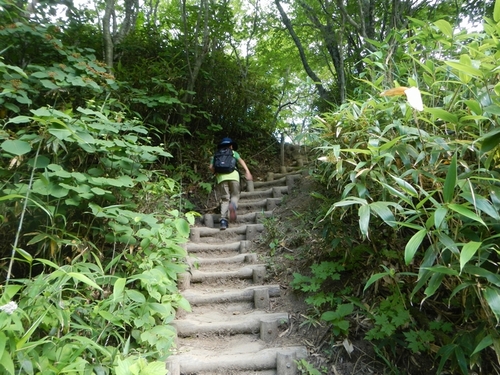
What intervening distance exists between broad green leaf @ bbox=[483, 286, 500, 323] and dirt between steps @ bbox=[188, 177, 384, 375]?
1001 mm

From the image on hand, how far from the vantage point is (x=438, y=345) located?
77.7 inches

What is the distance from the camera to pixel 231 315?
9.66ft

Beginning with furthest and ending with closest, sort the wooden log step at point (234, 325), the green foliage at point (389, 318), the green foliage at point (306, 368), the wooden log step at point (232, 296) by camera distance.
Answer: the wooden log step at point (232, 296) → the wooden log step at point (234, 325) → the green foliage at point (306, 368) → the green foliage at point (389, 318)

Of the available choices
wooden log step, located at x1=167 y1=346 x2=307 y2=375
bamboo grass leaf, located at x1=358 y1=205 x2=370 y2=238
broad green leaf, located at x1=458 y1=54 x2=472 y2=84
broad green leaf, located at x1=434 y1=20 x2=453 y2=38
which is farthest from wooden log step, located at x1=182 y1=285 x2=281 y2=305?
broad green leaf, located at x1=434 y1=20 x2=453 y2=38

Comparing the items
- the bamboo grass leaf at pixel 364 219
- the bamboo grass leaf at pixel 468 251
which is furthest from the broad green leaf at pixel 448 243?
the bamboo grass leaf at pixel 364 219

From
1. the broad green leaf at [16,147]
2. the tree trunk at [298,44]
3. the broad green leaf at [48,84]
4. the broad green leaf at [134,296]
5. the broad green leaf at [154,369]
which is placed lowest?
the broad green leaf at [154,369]

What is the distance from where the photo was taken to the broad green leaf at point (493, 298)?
1354mm

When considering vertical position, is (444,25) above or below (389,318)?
above

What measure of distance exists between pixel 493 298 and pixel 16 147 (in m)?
2.76

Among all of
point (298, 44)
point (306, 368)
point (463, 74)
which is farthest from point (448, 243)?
point (298, 44)

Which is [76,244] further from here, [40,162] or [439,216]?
[439,216]

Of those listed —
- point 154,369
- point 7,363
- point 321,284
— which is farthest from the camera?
point 321,284

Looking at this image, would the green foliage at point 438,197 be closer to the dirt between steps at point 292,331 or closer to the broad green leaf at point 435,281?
the broad green leaf at point 435,281

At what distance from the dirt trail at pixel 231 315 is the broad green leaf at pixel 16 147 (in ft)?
5.63
